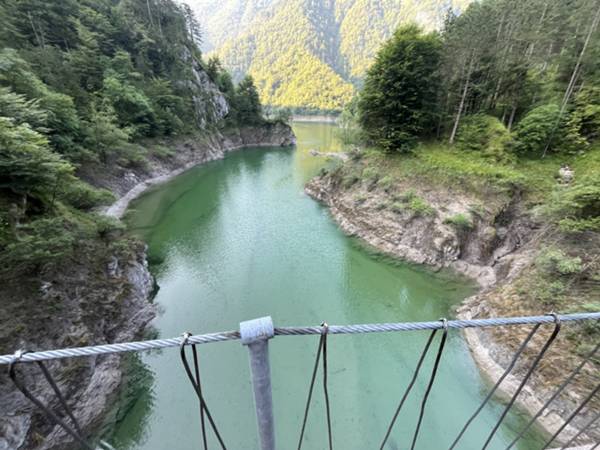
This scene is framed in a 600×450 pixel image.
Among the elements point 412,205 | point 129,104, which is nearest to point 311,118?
point 129,104

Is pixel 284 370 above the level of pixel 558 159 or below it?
below

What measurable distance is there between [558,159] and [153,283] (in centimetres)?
1799

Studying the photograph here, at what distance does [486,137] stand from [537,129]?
6.21 feet

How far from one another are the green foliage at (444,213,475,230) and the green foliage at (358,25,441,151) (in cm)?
538

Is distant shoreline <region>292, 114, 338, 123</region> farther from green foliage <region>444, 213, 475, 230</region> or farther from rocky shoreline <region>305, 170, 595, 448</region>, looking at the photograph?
green foliage <region>444, 213, 475, 230</region>

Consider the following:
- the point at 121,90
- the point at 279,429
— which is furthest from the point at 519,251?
the point at 121,90

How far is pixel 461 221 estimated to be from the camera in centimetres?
1045

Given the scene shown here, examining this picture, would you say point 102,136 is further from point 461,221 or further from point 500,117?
point 500,117

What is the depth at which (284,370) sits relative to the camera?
22.2ft

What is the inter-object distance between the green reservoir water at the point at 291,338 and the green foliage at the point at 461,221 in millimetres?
2258

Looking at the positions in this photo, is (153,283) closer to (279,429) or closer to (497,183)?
(279,429)

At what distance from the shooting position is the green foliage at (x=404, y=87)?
1366 cm

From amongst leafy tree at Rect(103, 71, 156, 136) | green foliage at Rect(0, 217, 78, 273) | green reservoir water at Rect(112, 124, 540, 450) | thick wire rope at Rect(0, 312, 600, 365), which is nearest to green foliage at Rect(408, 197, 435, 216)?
green reservoir water at Rect(112, 124, 540, 450)

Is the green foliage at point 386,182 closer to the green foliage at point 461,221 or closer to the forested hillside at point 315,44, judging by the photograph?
the green foliage at point 461,221
